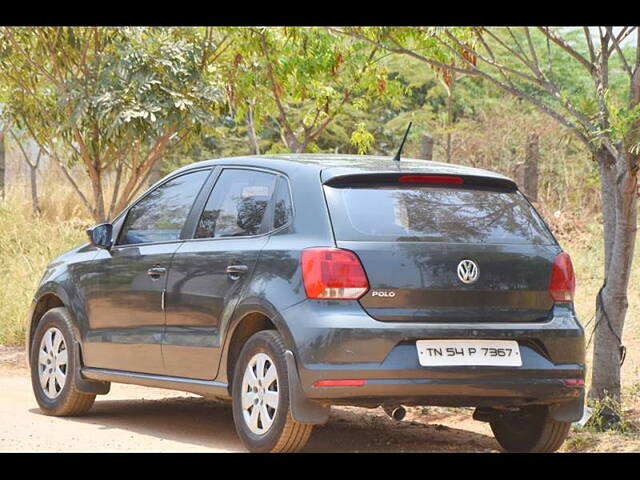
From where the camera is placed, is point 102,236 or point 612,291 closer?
point 102,236

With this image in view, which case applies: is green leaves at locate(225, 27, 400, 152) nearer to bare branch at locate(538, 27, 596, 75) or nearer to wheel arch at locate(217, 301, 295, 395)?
bare branch at locate(538, 27, 596, 75)

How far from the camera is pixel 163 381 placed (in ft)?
26.0

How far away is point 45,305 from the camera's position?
953 centimetres

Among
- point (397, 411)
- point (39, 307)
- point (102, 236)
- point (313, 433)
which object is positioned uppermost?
point (102, 236)

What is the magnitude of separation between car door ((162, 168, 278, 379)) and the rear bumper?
0.73m

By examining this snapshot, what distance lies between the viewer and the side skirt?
7.41 m

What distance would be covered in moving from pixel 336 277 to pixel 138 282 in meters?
2.15

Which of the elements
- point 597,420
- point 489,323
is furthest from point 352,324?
point 597,420

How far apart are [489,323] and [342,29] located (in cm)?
463

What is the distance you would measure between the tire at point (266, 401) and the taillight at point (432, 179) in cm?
112

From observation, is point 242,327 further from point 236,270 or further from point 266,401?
point 266,401

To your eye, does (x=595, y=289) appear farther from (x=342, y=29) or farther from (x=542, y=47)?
(x=542, y=47)

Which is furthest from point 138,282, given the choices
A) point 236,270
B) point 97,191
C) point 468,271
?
point 97,191

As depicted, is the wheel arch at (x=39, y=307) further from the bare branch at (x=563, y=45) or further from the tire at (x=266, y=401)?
the bare branch at (x=563, y=45)
